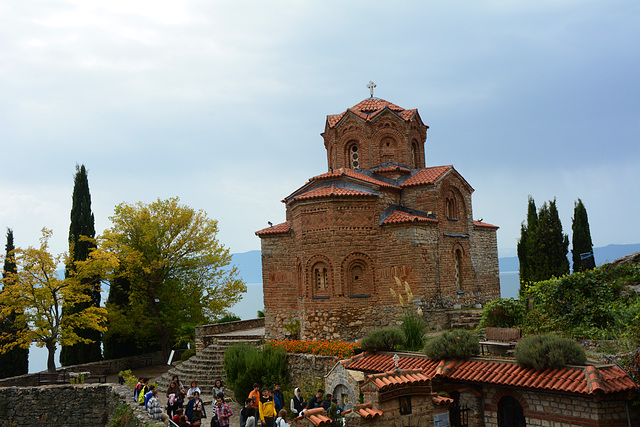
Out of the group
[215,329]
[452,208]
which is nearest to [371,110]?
[452,208]

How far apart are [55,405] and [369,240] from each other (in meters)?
12.4

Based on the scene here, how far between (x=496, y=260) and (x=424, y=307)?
9.31m

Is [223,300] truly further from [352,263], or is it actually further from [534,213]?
[534,213]

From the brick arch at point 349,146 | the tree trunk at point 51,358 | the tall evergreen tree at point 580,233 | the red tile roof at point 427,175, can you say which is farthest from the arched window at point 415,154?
the tree trunk at point 51,358

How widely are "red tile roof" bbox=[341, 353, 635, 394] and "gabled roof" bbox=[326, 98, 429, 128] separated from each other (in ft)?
45.9

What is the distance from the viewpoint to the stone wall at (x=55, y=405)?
15.4 metres

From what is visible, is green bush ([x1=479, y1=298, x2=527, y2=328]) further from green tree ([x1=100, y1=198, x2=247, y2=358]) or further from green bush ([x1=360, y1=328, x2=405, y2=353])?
green tree ([x1=100, y1=198, x2=247, y2=358])

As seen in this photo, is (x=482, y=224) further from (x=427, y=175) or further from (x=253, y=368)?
(x=253, y=368)

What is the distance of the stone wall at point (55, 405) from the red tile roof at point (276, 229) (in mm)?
9222

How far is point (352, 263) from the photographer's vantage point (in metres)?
19.7

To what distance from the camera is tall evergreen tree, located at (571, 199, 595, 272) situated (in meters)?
27.1

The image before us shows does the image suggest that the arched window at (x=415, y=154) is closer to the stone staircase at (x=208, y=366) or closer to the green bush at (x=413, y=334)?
the stone staircase at (x=208, y=366)

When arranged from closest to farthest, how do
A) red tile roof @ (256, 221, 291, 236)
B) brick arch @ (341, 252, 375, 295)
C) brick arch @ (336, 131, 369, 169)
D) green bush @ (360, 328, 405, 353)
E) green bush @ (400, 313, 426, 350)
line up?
green bush @ (360, 328, 405, 353)
green bush @ (400, 313, 426, 350)
brick arch @ (341, 252, 375, 295)
red tile roof @ (256, 221, 291, 236)
brick arch @ (336, 131, 369, 169)

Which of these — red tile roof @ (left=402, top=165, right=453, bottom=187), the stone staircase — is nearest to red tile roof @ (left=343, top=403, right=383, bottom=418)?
the stone staircase
